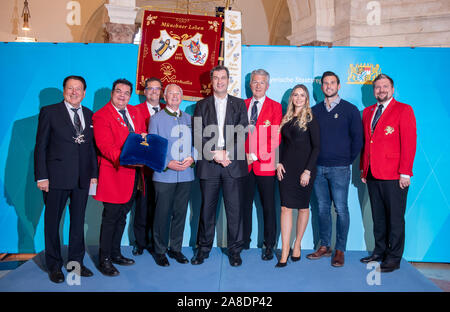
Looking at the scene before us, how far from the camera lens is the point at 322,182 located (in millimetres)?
3342

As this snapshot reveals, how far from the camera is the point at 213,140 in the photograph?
3131 millimetres

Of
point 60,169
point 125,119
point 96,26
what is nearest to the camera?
point 60,169

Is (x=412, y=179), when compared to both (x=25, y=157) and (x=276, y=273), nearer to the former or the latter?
(x=276, y=273)

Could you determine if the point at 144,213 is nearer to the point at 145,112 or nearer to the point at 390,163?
the point at 145,112

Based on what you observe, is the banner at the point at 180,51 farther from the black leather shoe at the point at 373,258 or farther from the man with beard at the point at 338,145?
the black leather shoe at the point at 373,258

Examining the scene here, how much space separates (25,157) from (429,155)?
4.42 meters

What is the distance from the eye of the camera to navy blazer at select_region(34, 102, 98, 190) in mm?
2709

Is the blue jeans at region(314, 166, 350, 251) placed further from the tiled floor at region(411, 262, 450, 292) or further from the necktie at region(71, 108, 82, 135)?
Answer: the necktie at region(71, 108, 82, 135)

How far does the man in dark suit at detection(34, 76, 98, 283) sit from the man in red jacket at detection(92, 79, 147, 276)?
0.37 ft

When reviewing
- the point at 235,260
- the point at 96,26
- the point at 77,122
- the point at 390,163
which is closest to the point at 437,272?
the point at 390,163

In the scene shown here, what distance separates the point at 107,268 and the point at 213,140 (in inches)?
55.9

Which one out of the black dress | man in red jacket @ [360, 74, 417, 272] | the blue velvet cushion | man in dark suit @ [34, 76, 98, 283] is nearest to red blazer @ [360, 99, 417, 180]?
man in red jacket @ [360, 74, 417, 272]
